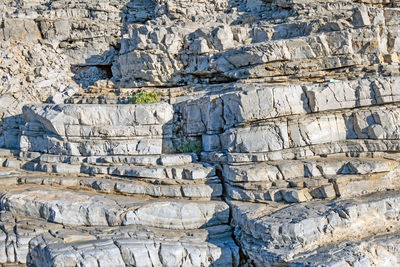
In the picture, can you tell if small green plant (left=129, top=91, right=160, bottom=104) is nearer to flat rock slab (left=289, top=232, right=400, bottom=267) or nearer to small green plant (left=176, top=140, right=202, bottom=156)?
small green plant (left=176, top=140, right=202, bottom=156)

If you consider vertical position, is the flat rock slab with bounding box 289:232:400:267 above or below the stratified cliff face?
below

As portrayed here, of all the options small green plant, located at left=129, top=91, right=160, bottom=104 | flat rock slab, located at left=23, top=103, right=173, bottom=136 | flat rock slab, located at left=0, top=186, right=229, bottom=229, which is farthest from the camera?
small green plant, located at left=129, top=91, right=160, bottom=104

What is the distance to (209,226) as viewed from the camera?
1094 centimetres

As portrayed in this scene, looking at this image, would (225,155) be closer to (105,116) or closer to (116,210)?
(116,210)

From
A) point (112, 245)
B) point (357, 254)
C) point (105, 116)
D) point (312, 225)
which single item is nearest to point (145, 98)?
point (105, 116)

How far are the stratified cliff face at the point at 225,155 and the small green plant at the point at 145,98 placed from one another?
14.8 inches

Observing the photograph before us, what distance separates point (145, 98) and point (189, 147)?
3.68m

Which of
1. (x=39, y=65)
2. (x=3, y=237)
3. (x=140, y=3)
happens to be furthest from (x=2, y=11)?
(x=3, y=237)

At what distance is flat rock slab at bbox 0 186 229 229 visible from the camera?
10.7 m

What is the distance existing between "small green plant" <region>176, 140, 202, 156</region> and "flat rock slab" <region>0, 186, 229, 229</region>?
2.78 meters

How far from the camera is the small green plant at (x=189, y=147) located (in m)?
13.6

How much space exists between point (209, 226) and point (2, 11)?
19679 mm

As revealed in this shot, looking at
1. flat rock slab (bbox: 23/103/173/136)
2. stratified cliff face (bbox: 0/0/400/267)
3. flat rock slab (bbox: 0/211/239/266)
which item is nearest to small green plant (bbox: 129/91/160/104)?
stratified cliff face (bbox: 0/0/400/267)

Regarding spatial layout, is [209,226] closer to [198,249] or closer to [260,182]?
[198,249]
